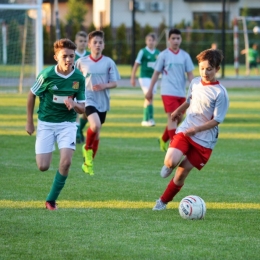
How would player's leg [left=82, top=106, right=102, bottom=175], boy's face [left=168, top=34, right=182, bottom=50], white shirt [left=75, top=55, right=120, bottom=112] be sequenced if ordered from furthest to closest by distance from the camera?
boy's face [left=168, top=34, right=182, bottom=50] → white shirt [left=75, top=55, right=120, bottom=112] → player's leg [left=82, top=106, right=102, bottom=175]

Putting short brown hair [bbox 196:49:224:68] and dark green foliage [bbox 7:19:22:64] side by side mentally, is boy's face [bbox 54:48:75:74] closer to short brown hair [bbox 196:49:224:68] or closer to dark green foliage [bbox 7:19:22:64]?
short brown hair [bbox 196:49:224:68]

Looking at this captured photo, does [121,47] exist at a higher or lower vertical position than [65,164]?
higher

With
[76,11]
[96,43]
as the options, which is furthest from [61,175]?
[76,11]

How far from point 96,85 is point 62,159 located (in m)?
3.35

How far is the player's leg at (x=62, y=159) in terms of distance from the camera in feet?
25.8

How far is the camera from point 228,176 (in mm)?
10375

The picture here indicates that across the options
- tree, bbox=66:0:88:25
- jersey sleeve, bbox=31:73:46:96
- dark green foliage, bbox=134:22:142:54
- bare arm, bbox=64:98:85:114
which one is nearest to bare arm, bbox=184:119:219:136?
bare arm, bbox=64:98:85:114

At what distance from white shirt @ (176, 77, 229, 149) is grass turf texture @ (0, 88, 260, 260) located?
0.78 metres

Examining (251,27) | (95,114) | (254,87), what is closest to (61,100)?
(95,114)

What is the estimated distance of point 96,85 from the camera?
11.1 metres

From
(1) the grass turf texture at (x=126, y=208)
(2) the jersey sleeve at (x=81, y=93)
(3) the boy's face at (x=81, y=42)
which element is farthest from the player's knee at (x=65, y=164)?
(3) the boy's face at (x=81, y=42)

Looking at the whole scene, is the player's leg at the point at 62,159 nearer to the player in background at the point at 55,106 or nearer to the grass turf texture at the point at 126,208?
the player in background at the point at 55,106

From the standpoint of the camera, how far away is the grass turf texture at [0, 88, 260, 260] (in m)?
6.31

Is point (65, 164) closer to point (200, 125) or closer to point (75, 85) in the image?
point (75, 85)
